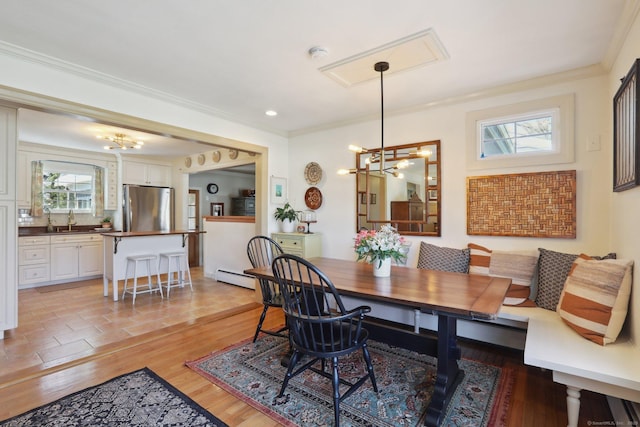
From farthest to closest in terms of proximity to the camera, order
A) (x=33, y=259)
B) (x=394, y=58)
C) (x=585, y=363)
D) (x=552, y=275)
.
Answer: (x=33, y=259) → (x=552, y=275) → (x=394, y=58) → (x=585, y=363)

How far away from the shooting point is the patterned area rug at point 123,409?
1822mm

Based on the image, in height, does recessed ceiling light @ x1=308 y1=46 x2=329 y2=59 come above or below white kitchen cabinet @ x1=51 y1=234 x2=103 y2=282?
above

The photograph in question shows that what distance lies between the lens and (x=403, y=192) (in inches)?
141

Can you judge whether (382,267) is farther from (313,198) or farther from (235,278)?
(235,278)

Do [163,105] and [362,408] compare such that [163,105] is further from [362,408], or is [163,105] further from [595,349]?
[595,349]

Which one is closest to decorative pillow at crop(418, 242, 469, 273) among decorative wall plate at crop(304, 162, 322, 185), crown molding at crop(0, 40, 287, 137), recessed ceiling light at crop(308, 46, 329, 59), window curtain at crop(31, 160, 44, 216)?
decorative wall plate at crop(304, 162, 322, 185)

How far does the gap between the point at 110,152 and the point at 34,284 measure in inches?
102

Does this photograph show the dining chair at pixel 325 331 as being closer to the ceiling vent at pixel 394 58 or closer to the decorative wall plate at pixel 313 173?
the ceiling vent at pixel 394 58

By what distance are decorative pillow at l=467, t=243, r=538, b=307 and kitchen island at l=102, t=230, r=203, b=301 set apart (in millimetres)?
4183

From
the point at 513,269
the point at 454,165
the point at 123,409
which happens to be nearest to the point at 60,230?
the point at 123,409

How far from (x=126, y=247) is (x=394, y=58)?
13.7 ft

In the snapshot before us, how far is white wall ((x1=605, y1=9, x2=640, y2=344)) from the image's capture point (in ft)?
5.90

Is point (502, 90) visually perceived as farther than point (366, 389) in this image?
Yes

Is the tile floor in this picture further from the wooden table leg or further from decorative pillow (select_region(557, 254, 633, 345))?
decorative pillow (select_region(557, 254, 633, 345))
